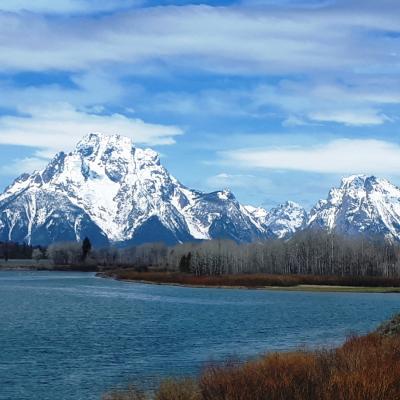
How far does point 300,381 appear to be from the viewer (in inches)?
965

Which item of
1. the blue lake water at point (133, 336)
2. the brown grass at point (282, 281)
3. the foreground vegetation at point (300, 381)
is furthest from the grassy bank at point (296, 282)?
the foreground vegetation at point (300, 381)

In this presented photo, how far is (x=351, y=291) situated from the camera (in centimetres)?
15750

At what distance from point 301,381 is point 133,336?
3812cm

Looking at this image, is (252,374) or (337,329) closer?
(252,374)

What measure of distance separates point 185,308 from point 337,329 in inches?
1178

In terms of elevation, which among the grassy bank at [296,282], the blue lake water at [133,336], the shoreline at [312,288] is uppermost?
the grassy bank at [296,282]

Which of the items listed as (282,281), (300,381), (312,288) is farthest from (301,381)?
(282,281)

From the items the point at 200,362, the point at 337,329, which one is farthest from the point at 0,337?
the point at 337,329

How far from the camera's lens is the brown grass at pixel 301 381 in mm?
21547

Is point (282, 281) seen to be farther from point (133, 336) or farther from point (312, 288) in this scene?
point (133, 336)

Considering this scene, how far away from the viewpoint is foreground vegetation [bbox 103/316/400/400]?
70.8 feet

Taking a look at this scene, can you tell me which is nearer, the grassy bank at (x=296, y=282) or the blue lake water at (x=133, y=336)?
the blue lake water at (x=133, y=336)

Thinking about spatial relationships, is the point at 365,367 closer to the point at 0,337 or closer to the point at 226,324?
the point at 0,337

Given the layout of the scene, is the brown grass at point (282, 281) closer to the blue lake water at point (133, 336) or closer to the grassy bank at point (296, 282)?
the grassy bank at point (296, 282)
